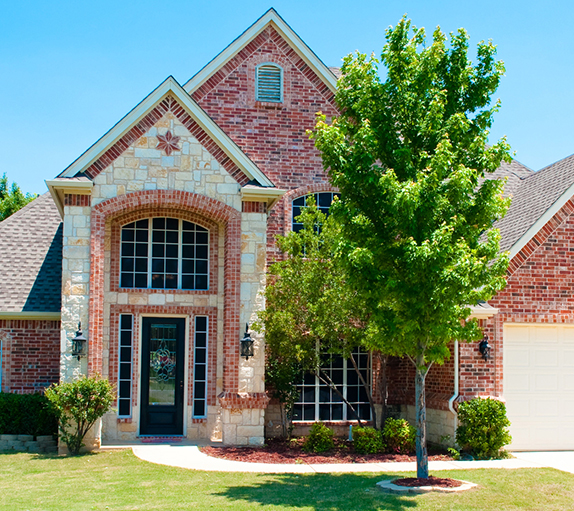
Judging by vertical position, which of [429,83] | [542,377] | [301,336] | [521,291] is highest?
[429,83]

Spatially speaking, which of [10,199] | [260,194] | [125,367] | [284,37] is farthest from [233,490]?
[10,199]

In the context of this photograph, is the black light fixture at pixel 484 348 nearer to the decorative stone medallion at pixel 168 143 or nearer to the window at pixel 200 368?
the window at pixel 200 368

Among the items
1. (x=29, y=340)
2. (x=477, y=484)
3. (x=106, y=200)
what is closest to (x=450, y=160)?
(x=477, y=484)

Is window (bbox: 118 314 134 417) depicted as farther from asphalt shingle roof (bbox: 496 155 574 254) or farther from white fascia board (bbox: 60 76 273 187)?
asphalt shingle roof (bbox: 496 155 574 254)

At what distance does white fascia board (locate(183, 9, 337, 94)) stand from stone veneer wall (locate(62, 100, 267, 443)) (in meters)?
3.18

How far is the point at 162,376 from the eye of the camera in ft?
49.0

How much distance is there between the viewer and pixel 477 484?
34.1 feet

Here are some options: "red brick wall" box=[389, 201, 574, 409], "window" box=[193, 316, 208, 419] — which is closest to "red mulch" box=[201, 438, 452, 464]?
"window" box=[193, 316, 208, 419]

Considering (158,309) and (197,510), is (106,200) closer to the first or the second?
(158,309)

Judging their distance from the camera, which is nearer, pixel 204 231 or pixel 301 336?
pixel 301 336

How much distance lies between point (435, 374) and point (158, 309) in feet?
20.8

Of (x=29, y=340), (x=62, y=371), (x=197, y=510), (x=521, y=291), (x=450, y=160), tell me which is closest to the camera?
(x=197, y=510)

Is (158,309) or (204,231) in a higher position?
(204,231)

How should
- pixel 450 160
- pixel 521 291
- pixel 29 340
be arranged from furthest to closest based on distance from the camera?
1. pixel 29 340
2. pixel 521 291
3. pixel 450 160
